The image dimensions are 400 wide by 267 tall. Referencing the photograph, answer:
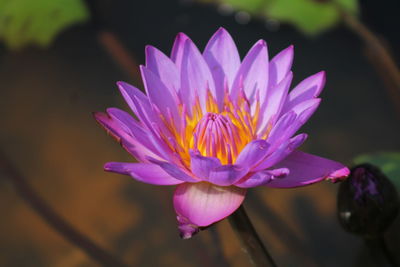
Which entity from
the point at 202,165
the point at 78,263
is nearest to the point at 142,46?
the point at 78,263

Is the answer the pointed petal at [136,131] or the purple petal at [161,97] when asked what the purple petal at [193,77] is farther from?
the pointed petal at [136,131]

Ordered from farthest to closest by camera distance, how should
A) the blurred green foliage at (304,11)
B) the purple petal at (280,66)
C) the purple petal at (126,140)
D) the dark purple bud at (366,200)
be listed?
the blurred green foliage at (304,11) < the dark purple bud at (366,200) < the purple petal at (280,66) < the purple petal at (126,140)

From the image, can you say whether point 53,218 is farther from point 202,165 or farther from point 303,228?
point 202,165

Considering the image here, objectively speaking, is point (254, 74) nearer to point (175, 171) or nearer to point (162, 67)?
point (162, 67)

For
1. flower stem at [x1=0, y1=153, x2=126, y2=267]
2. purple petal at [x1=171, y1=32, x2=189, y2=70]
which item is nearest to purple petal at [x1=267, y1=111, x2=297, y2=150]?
purple petal at [x1=171, y1=32, x2=189, y2=70]

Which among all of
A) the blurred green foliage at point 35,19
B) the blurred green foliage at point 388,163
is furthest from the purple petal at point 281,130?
the blurred green foliage at point 35,19

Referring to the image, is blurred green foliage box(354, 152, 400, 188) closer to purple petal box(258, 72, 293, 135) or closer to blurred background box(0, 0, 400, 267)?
blurred background box(0, 0, 400, 267)
